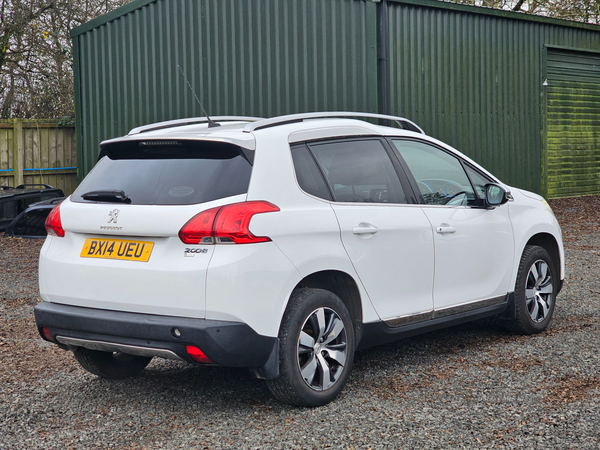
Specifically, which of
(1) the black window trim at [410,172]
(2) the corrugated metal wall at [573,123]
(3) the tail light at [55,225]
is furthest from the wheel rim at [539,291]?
(2) the corrugated metal wall at [573,123]

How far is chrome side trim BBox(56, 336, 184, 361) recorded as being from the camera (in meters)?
3.89

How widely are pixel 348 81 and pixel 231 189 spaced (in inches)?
393

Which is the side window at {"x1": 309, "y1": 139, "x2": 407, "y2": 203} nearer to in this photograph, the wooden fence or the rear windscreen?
the rear windscreen

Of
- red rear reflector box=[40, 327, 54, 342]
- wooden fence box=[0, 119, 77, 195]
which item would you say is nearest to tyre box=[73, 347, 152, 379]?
red rear reflector box=[40, 327, 54, 342]


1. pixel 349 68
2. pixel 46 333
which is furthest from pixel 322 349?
pixel 349 68

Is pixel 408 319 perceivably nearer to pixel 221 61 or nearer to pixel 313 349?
pixel 313 349

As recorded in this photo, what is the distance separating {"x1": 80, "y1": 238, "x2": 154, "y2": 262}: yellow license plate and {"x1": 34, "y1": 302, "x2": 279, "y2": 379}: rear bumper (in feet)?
1.01

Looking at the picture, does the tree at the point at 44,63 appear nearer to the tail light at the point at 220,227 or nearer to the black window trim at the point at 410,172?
the black window trim at the point at 410,172

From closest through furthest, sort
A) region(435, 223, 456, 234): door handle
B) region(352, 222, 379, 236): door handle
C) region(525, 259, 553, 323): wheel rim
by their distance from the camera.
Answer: region(352, 222, 379, 236): door handle < region(435, 223, 456, 234): door handle < region(525, 259, 553, 323): wheel rim

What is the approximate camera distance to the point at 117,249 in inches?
162

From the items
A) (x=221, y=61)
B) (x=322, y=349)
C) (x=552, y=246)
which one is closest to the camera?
(x=322, y=349)

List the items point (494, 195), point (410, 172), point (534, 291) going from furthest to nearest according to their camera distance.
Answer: point (534, 291) → point (494, 195) → point (410, 172)

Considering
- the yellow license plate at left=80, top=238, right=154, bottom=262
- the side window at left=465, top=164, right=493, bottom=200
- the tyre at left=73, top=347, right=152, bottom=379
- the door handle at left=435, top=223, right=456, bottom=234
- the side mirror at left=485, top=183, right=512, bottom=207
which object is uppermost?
the side window at left=465, top=164, right=493, bottom=200

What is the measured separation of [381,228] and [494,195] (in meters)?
1.37
